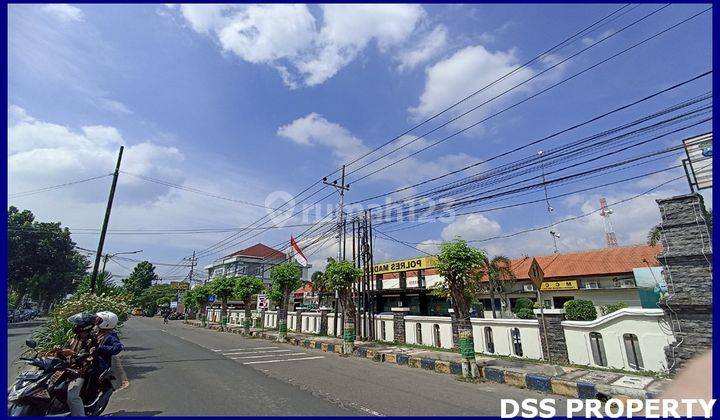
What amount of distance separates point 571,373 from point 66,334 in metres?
12.2

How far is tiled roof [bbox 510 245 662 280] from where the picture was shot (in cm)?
2134

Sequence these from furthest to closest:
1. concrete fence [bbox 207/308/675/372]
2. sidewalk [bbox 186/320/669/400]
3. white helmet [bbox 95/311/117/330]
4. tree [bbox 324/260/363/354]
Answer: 1. tree [bbox 324/260/363/354]
2. concrete fence [bbox 207/308/675/372]
3. sidewalk [bbox 186/320/669/400]
4. white helmet [bbox 95/311/117/330]

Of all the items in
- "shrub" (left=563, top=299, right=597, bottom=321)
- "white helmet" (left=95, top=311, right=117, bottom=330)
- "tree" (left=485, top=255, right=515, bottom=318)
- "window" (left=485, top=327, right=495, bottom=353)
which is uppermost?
"tree" (left=485, top=255, right=515, bottom=318)

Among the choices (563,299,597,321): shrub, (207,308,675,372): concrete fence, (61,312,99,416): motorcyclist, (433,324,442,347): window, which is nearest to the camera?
(61,312,99,416): motorcyclist

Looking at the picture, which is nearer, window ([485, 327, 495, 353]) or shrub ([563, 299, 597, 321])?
window ([485, 327, 495, 353])

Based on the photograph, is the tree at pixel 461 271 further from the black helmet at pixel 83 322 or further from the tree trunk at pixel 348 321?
the black helmet at pixel 83 322

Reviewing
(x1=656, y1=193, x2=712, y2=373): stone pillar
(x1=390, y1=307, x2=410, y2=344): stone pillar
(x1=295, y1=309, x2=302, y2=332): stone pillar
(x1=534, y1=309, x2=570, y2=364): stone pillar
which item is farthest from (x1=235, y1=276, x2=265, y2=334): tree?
(x1=656, y1=193, x2=712, y2=373): stone pillar

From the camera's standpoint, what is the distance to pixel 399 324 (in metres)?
15.6

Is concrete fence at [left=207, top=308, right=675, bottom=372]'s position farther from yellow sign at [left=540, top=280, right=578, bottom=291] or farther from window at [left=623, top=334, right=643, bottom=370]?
yellow sign at [left=540, top=280, right=578, bottom=291]

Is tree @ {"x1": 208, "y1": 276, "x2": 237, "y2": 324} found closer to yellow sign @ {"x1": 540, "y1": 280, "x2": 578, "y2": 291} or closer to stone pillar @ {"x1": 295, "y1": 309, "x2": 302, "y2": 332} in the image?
stone pillar @ {"x1": 295, "y1": 309, "x2": 302, "y2": 332}

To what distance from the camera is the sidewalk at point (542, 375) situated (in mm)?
6955

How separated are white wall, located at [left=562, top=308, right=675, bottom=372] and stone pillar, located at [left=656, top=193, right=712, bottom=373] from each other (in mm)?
395

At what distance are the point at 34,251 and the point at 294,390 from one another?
132 ft

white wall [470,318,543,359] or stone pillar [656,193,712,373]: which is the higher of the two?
stone pillar [656,193,712,373]
